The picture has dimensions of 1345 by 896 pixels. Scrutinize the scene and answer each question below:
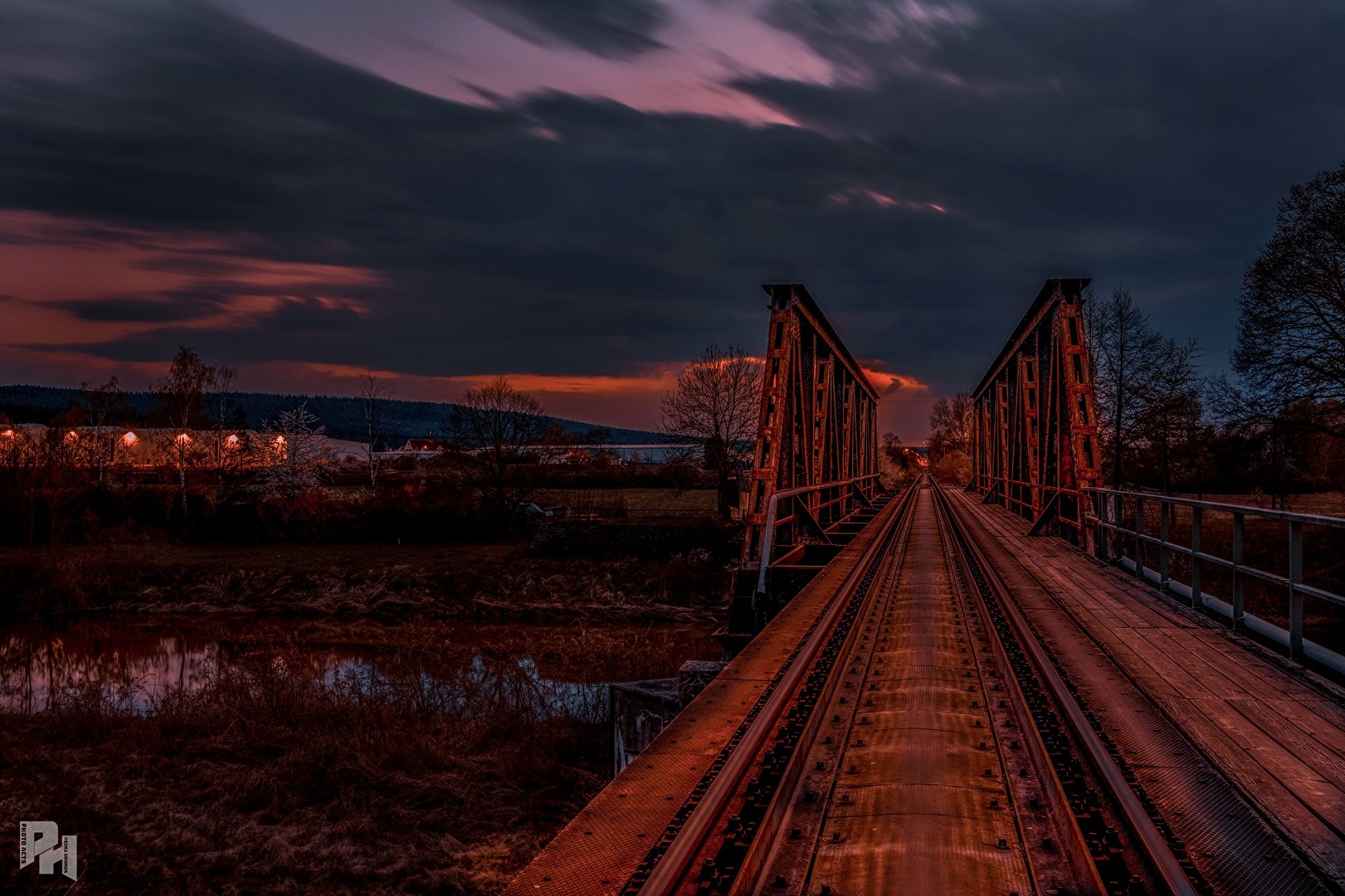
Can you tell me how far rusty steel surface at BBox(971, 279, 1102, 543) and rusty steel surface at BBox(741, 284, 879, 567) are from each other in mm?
4200

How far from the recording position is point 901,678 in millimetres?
6039

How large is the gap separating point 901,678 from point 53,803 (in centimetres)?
1070

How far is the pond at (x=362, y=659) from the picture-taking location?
16562 mm

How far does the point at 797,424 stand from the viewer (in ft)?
50.0

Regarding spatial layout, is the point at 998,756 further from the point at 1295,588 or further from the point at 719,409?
the point at 719,409

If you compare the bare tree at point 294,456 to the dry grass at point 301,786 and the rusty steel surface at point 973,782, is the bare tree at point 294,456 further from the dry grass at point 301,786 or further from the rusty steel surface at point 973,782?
the rusty steel surface at point 973,782

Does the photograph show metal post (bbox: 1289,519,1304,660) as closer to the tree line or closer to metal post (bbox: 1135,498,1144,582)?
metal post (bbox: 1135,498,1144,582)

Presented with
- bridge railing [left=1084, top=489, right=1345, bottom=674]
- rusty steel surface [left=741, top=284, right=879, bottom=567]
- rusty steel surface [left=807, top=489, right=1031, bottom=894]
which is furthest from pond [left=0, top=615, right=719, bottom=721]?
rusty steel surface [left=807, top=489, right=1031, bottom=894]

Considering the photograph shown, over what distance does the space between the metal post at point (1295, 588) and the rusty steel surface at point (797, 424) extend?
5.34 metres

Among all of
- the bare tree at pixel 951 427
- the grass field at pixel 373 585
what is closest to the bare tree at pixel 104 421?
the grass field at pixel 373 585

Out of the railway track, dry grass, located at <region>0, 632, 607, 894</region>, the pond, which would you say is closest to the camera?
the railway track

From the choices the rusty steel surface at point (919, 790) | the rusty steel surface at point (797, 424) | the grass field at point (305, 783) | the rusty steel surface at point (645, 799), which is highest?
the rusty steel surface at point (797, 424)

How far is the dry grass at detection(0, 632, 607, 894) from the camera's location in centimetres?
874

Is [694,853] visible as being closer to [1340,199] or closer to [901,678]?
[901,678]
